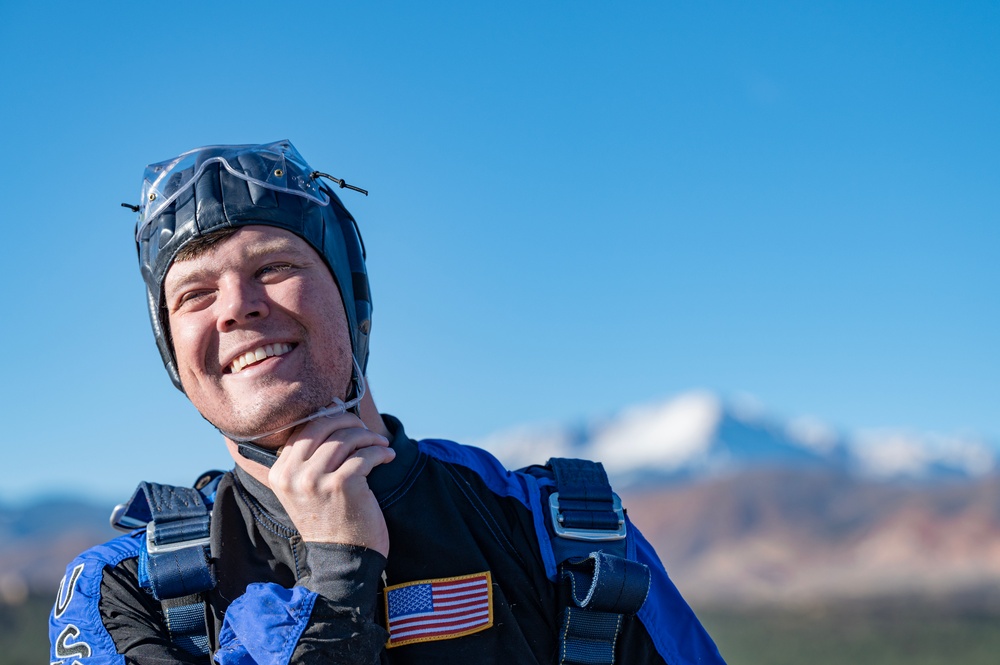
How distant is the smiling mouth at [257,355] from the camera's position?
2984mm

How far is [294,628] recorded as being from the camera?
2.62 metres

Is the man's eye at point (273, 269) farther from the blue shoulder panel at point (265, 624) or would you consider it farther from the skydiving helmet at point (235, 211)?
the blue shoulder panel at point (265, 624)

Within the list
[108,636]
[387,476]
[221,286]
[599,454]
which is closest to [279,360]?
[221,286]

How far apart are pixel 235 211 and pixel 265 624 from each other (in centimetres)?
128

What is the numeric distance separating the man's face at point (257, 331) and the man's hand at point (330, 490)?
6.5 inches

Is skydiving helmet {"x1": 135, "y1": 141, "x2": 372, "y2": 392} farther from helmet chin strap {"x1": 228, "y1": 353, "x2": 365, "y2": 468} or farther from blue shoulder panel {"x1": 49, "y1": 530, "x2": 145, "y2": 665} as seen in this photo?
blue shoulder panel {"x1": 49, "y1": 530, "x2": 145, "y2": 665}

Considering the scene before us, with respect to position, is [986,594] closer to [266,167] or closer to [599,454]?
[266,167]

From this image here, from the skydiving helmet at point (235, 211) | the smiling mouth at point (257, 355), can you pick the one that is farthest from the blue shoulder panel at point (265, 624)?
the skydiving helmet at point (235, 211)

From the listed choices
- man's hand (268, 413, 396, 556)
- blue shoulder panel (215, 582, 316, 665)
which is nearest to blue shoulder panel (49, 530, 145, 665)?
blue shoulder panel (215, 582, 316, 665)

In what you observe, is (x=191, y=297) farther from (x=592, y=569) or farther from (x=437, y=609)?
(x=592, y=569)

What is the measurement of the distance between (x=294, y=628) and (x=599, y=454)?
649 ft

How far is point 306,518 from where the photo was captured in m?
2.78

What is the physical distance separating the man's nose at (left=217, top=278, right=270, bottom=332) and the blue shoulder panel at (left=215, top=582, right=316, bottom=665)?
777 millimetres

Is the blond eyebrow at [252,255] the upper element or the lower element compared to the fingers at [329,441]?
upper
